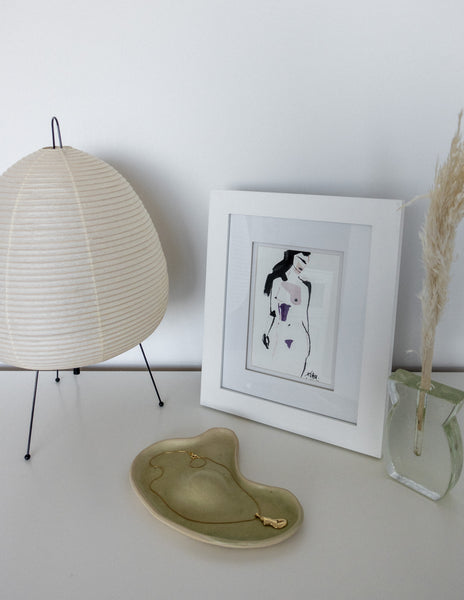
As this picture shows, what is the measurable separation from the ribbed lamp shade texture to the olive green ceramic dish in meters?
0.18

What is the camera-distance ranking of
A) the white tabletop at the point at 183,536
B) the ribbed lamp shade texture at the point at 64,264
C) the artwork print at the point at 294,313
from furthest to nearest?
the artwork print at the point at 294,313 < the ribbed lamp shade texture at the point at 64,264 < the white tabletop at the point at 183,536

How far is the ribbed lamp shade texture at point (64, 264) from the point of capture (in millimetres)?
667

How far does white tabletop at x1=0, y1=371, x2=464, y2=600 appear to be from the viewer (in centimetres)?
55

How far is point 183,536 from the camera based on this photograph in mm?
619

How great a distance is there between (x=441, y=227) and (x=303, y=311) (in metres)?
0.26

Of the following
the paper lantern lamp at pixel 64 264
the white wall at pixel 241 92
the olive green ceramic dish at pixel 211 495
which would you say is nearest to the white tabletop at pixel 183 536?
the olive green ceramic dish at pixel 211 495

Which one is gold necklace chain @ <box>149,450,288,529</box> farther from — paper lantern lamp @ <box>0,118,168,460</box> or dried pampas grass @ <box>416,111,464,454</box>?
dried pampas grass @ <box>416,111,464,454</box>

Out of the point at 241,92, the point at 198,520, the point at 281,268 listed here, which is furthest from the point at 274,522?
the point at 241,92

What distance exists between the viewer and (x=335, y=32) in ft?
2.71

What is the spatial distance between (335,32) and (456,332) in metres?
0.59

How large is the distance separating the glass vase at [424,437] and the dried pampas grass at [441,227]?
9cm

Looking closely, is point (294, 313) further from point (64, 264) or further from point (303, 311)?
point (64, 264)
